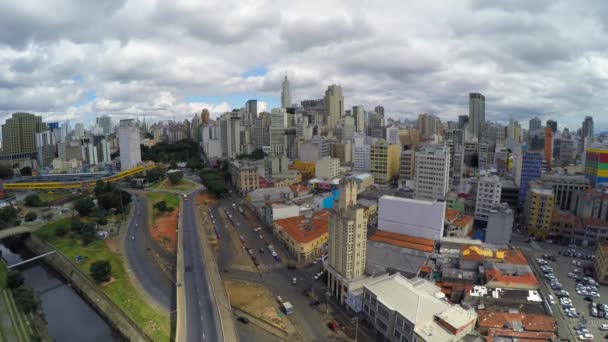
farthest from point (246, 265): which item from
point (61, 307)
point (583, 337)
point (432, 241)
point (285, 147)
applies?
point (285, 147)

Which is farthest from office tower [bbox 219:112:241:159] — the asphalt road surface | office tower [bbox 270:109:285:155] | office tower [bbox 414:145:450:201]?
office tower [bbox 414:145:450:201]

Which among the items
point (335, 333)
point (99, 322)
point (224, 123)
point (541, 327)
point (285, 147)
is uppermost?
point (224, 123)

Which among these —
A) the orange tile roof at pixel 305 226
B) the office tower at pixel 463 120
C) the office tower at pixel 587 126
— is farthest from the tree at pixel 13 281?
the office tower at pixel 463 120

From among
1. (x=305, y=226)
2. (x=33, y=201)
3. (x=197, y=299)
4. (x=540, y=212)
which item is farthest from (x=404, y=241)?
(x=33, y=201)

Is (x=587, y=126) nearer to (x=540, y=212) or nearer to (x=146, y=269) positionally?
(x=540, y=212)

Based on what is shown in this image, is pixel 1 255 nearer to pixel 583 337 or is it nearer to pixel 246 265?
pixel 246 265

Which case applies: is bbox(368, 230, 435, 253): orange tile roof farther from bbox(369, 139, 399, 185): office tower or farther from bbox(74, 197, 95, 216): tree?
bbox(74, 197, 95, 216): tree
